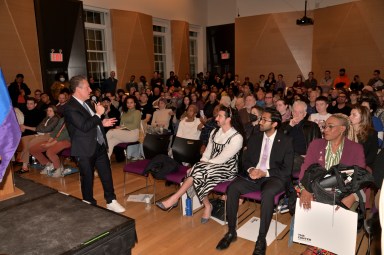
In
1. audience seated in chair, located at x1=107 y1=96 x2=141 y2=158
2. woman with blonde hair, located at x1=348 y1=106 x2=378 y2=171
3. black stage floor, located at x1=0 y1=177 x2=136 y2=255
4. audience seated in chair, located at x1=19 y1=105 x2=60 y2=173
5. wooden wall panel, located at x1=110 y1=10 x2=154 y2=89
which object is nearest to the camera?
black stage floor, located at x1=0 y1=177 x2=136 y2=255

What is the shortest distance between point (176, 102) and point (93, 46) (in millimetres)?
5061

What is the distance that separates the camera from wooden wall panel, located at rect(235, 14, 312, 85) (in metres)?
13.2

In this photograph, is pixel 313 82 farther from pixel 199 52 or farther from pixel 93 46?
pixel 93 46

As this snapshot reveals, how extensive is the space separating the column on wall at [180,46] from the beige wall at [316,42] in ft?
7.83

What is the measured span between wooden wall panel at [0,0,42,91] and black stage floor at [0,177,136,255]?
781 cm

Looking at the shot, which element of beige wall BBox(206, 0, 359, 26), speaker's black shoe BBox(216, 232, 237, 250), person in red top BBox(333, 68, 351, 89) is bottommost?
speaker's black shoe BBox(216, 232, 237, 250)

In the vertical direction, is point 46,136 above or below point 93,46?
below

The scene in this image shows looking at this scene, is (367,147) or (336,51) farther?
(336,51)

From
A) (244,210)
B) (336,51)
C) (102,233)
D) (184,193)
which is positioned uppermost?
(336,51)

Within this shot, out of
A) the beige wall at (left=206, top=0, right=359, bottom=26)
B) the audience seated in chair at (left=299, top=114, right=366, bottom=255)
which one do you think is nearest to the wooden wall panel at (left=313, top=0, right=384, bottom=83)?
the beige wall at (left=206, top=0, right=359, bottom=26)

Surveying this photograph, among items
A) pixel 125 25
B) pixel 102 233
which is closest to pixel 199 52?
pixel 125 25

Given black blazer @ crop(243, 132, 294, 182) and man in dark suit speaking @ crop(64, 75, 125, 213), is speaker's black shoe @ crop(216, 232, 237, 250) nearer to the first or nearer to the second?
black blazer @ crop(243, 132, 294, 182)

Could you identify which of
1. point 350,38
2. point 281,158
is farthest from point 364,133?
point 350,38

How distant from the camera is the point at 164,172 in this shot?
397 centimetres
